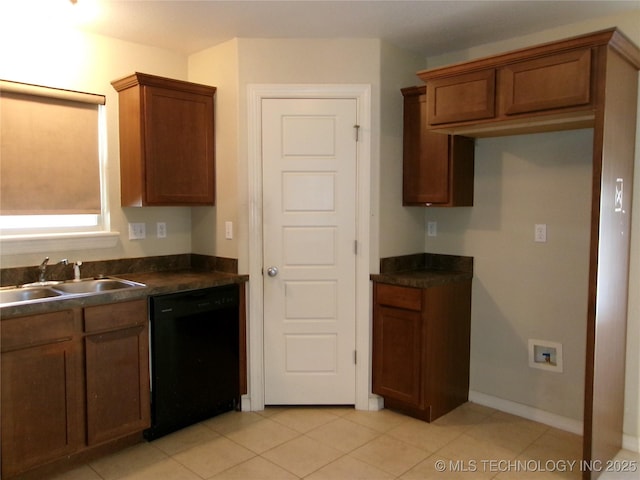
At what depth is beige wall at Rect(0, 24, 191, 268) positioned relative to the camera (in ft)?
8.99

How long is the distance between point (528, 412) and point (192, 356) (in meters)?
2.20

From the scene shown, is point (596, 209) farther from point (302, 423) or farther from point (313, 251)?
point (302, 423)

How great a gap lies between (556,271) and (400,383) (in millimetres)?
1217

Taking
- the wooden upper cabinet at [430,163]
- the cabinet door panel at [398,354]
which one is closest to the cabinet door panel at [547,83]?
the wooden upper cabinet at [430,163]

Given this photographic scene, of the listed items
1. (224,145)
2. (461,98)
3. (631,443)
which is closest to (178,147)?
(224,145)

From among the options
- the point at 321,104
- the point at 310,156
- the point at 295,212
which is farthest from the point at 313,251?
the point at 321,104

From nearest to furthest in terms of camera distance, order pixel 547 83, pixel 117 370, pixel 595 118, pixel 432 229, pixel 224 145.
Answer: pixel 595 118 < pixel 547 83 < pixel 117 370 < pixel 224 145 < pixel 432 229

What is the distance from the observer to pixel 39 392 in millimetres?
2307

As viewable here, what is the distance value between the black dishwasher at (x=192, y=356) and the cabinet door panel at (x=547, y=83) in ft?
6.56

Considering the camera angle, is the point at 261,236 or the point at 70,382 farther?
the point at 261,236

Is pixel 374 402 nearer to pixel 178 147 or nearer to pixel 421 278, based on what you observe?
pixel 421 278

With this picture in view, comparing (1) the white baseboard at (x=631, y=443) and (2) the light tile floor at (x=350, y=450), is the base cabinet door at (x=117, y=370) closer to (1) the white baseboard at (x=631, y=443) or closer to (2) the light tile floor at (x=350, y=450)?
(2) the light tile floor at (x=350, y=450)

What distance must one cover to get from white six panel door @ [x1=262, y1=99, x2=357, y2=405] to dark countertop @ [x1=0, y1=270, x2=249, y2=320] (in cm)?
37

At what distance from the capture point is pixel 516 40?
3.09m
